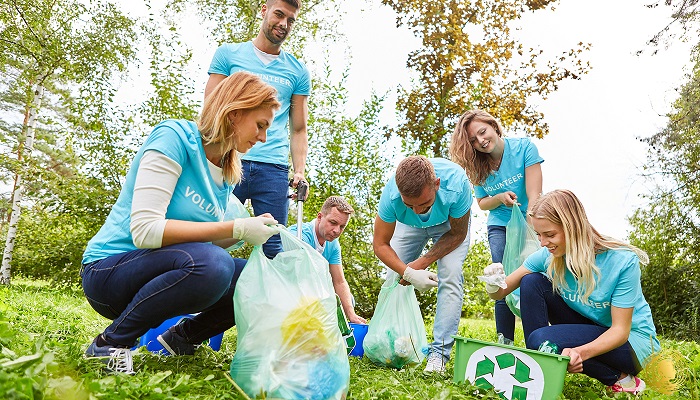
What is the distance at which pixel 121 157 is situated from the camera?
6.17 meters

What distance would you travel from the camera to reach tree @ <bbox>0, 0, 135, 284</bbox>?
7340mm

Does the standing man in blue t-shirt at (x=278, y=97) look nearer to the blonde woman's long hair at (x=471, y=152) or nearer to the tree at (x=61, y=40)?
the blonde woman's long hair at (x=471, y=152)

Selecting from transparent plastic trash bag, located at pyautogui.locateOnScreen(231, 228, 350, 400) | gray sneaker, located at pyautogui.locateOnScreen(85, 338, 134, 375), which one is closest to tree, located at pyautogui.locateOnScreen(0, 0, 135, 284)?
gray sneaker, located at pyautogui.locateOnScreen(85, 338, 134, 375)

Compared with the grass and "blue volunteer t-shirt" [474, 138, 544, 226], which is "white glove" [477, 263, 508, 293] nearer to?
the grass

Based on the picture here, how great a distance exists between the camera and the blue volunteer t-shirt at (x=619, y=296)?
6.91 ft

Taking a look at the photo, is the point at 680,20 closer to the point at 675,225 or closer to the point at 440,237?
the point at 675,225

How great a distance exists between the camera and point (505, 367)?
1940 millimetres

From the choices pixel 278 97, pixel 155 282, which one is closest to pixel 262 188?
pixel 278 97

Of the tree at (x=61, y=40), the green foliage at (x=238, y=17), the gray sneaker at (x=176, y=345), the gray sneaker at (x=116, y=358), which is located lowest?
the gray sneaker at (x=176, y=345)

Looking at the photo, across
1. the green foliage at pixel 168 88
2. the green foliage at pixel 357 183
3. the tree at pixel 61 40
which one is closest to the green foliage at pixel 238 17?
the tree at pixel 61 40

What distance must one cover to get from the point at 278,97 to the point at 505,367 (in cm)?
157

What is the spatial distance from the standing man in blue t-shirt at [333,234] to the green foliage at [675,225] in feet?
14.3

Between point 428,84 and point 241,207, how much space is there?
6499 millimetres

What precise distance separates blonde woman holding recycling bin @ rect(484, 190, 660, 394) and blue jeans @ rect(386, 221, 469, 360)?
0.49 metres
